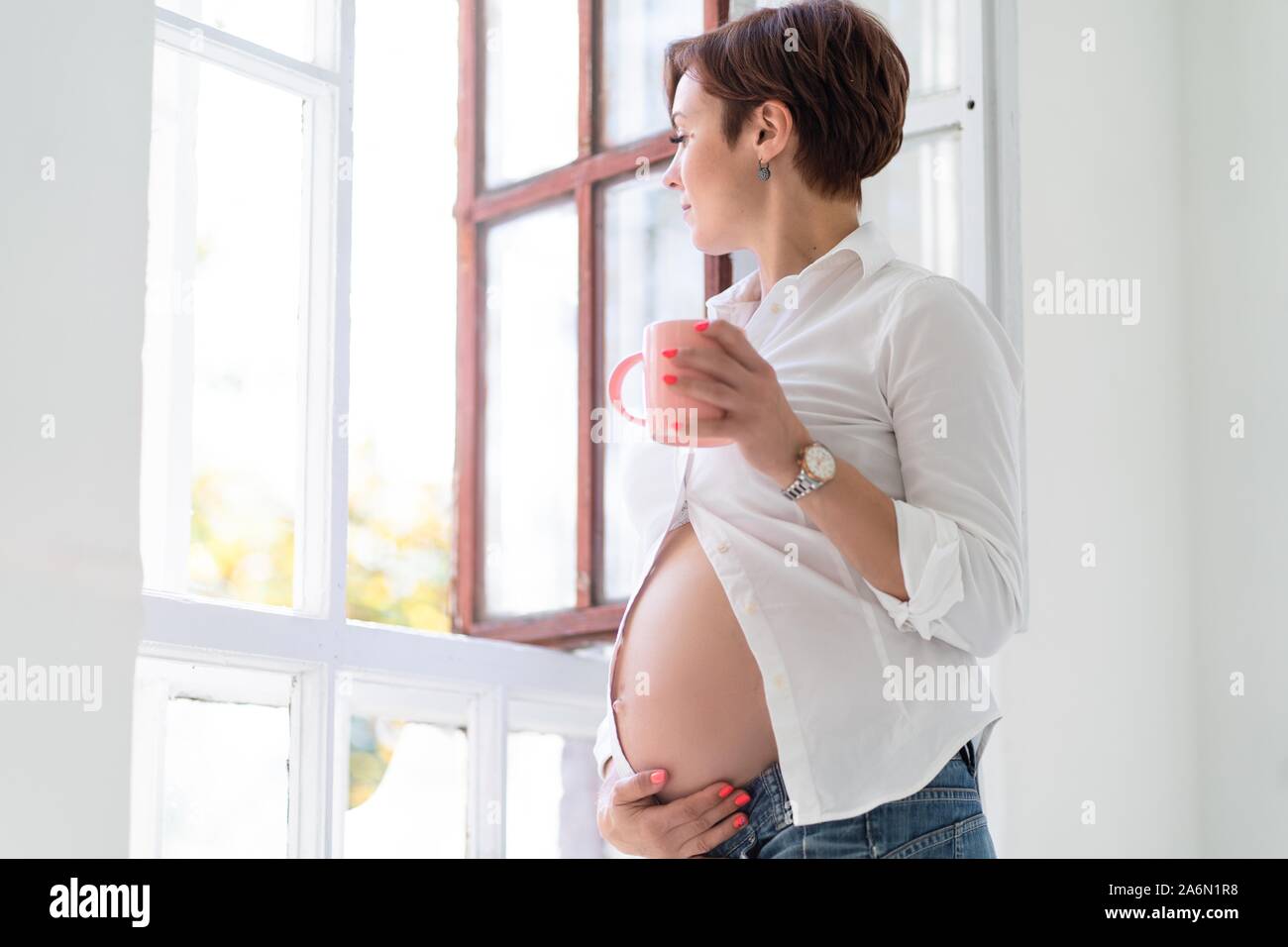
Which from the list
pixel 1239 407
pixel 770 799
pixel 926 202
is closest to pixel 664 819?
pixel 770 799

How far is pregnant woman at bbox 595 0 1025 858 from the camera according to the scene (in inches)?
50.6

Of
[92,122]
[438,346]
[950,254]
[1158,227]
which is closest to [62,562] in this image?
[92,122]

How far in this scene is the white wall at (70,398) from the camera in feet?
4.70

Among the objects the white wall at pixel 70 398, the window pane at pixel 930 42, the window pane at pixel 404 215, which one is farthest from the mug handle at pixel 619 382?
the window pane at pixel 404 215

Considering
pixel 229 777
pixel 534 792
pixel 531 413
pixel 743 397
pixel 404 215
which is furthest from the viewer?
pixel 404 215

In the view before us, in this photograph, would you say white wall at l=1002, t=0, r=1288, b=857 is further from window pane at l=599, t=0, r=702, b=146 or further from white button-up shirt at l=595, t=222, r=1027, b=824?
white button-up shirt at l=595, t=222, r=1027, b=824

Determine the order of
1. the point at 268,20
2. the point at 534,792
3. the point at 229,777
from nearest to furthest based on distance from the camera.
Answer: the point at 229,777 < the point at 268,20 < the point at 534,792

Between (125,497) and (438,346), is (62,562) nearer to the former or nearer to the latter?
(125,497)

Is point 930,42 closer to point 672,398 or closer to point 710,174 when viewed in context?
point 710,174

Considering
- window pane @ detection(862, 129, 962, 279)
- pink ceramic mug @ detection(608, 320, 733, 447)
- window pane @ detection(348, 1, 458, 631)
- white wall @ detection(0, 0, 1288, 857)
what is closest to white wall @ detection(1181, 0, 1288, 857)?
white wall @ detection(0, 0, 1288, 857)

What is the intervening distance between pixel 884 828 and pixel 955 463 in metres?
0.32

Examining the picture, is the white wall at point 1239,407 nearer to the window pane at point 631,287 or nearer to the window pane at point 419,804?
the window pane at point 631,287

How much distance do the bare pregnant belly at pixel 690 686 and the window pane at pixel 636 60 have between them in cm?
117

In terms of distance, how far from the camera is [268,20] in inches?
88.5
